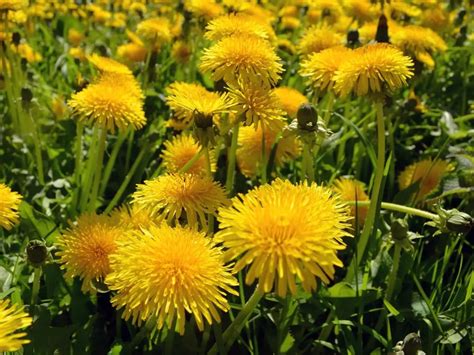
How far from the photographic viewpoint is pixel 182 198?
1242 mm

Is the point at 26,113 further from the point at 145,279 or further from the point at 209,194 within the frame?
the point at 145,279

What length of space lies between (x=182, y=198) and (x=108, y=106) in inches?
19.2

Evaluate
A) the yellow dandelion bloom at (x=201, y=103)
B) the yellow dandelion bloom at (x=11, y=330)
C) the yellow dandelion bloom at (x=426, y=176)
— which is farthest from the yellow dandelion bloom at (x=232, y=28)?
the yellow dandelion bloom at (x=11, y=330)

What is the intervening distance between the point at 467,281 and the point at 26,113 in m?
1.69

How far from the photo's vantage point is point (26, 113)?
2.30 m

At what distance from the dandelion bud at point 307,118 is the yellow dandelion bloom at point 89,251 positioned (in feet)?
1.60

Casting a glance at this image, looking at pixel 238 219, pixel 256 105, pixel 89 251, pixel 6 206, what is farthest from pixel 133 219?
pixel 238 219

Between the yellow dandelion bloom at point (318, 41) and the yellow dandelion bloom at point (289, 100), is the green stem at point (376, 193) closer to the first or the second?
the yellow dandelion bloom at point (289, 100)

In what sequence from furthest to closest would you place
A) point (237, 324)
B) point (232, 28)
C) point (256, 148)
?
point (256, 148) → point (232, 28) → point (237, 324)

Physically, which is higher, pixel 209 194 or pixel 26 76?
pixel 209 194

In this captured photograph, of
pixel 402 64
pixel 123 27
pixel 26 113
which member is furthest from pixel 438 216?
pixel 123 27

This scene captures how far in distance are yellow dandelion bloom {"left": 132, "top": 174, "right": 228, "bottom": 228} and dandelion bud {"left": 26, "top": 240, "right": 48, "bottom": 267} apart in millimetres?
238

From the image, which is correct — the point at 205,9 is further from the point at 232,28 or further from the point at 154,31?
the point at 232,28

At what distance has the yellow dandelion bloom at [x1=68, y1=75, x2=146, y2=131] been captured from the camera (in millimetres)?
1585
